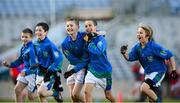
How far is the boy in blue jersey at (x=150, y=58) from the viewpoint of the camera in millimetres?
15469

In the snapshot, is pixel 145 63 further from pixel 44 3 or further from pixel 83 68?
pixel 44 3

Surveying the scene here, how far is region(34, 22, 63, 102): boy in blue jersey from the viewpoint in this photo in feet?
51.9

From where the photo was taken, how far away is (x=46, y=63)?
16.0 metres

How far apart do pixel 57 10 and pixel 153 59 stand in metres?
21.2

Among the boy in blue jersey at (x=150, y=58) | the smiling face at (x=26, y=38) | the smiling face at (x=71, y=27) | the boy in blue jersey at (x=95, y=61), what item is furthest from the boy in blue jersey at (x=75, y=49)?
the smiling face at (x=26, y=38)

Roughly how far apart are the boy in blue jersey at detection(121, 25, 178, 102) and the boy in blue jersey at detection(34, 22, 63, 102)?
1444 mm

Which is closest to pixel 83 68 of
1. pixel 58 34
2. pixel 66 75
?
pixel 66 75

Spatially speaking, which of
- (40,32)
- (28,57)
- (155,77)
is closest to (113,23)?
(28,57)

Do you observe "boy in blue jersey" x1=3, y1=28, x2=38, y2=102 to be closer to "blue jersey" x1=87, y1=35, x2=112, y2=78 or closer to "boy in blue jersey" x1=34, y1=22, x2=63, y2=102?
"boy in blue jersey" x1=34, y1=22, x2=63, y2=102

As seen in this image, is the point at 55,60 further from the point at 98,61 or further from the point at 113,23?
the point at 113,23

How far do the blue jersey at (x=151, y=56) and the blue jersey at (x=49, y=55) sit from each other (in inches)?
60.5

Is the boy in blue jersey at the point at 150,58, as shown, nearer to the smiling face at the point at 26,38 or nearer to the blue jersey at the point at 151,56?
the blue jersey at the point at 151,56

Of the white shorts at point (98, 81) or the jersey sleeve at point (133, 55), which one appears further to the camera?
the jersey sleeve at point (133, 55)

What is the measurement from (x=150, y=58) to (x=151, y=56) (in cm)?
5
